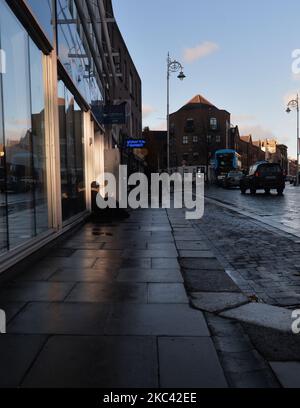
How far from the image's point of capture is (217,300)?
15.9 ft

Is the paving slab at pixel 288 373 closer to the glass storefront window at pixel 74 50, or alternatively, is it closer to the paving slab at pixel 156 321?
the paving slab at pixel 156 321

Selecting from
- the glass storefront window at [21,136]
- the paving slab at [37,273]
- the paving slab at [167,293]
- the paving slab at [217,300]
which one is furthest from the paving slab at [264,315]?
the glass storefront window at [21,136]

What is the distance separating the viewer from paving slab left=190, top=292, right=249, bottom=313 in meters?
4.60

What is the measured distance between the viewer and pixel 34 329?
153 inches

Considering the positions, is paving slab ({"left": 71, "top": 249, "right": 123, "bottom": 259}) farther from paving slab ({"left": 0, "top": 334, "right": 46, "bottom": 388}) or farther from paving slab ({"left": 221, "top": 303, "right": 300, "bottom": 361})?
paving slab ({"left": 0, "top": 334, "right": 46, "bottom": 388})

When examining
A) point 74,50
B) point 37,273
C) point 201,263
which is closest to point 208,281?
point 201,263

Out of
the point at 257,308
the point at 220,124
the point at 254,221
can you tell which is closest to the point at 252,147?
the point at 220,124

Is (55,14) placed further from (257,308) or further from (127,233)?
(257,308)

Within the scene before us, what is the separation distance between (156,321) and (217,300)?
3.23 ft

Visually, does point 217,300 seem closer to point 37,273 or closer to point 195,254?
point 37,273

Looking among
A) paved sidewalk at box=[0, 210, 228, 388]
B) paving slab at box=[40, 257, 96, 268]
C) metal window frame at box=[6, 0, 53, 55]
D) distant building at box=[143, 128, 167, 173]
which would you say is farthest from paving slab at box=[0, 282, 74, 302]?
distant building at box=[143, 128, 167, 173]

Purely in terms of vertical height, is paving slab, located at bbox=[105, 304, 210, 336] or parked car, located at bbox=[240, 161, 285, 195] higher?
parked car, located at bbox=[240, 161, 285, 195]

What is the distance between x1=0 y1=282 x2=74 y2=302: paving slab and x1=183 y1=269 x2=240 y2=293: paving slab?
1.50 m

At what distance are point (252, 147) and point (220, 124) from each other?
1534 inches
